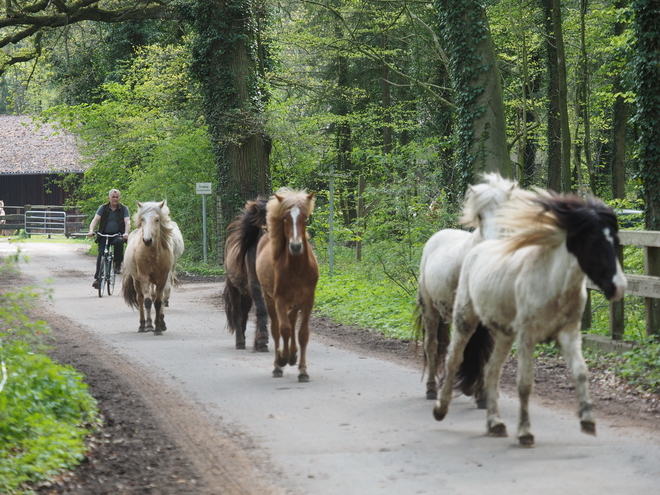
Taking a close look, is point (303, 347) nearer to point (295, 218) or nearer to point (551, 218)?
point (295, 218)

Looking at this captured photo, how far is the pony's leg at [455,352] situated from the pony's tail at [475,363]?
67cm

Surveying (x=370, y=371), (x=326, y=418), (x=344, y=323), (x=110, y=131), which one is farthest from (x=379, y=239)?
(x=110, y=131)

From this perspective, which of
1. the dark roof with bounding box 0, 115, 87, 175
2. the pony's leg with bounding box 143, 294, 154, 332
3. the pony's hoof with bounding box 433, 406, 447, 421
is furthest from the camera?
the dark roof with bounding box 0, 115, 87, 175

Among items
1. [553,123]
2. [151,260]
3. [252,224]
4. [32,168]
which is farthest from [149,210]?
[32,168]

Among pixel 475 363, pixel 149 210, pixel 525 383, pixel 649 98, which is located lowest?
pixel 475 363

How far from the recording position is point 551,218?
559 cm

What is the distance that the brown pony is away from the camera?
8.62 m

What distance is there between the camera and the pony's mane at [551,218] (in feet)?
17.9

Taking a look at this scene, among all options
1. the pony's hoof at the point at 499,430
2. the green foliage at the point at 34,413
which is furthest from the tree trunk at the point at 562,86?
the green foliage at the point at 34,413

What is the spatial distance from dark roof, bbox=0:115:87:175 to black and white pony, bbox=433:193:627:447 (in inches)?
1919

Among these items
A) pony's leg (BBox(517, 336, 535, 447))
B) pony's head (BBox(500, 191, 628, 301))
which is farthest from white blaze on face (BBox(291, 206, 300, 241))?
pony's leg (BBox(517, 336, 535, 447))

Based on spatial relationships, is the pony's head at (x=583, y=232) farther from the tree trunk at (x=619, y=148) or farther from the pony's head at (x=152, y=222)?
the tree trunk at (x=619, y=148)

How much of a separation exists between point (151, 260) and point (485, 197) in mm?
7147

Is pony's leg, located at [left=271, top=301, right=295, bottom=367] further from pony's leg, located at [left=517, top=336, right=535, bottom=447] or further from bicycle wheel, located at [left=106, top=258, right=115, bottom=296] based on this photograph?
bicycle wheel, located at [left=106, top=258, right=115, bottom=296]
